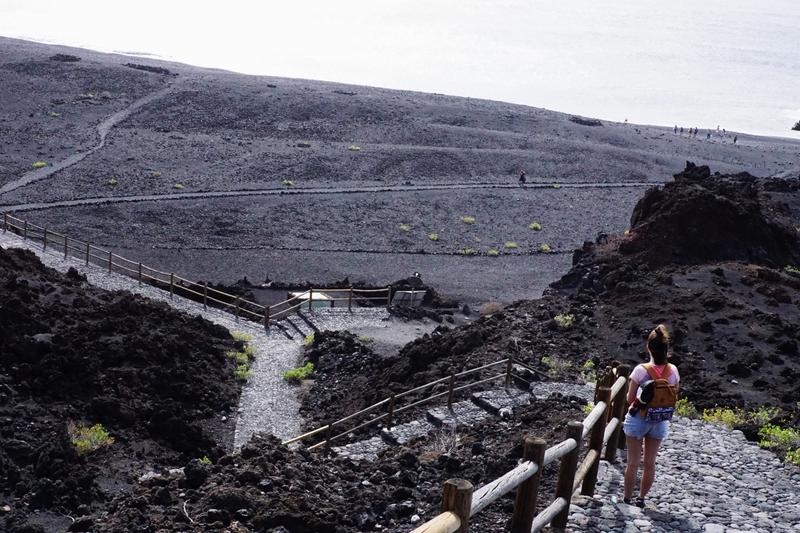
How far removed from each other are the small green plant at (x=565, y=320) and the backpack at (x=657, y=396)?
13481mm

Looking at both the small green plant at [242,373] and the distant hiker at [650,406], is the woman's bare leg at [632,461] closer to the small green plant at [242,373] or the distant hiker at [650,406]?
the distant hiker at [650,406]

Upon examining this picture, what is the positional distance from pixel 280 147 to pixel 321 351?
37.6 meters

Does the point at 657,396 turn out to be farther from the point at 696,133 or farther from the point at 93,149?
the point at 696,133

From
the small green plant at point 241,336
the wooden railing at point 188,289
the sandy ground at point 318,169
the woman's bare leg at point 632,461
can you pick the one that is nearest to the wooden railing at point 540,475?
the woman's bare leg at point 632,461

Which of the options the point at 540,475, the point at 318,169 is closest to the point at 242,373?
the point at 540,475

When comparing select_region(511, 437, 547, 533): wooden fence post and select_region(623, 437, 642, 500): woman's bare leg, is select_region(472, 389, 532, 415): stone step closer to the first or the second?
select_region(623, 437, 642, 500): woman's bare leg

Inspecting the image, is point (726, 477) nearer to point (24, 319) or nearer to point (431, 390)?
point (431, 390)

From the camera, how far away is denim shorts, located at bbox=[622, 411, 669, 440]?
1069 centimetres

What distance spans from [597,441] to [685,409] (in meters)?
6.01

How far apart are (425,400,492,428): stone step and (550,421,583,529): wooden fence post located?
7.71m

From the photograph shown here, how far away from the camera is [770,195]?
43.0 m

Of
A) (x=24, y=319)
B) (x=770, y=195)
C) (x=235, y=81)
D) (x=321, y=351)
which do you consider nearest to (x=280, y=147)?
(x=235, y=81)

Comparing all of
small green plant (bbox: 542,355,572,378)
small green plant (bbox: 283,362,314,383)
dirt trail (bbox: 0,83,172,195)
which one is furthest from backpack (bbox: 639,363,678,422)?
dirt trail (bbox: 0,83,172,195)

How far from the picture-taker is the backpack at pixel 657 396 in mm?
10492
